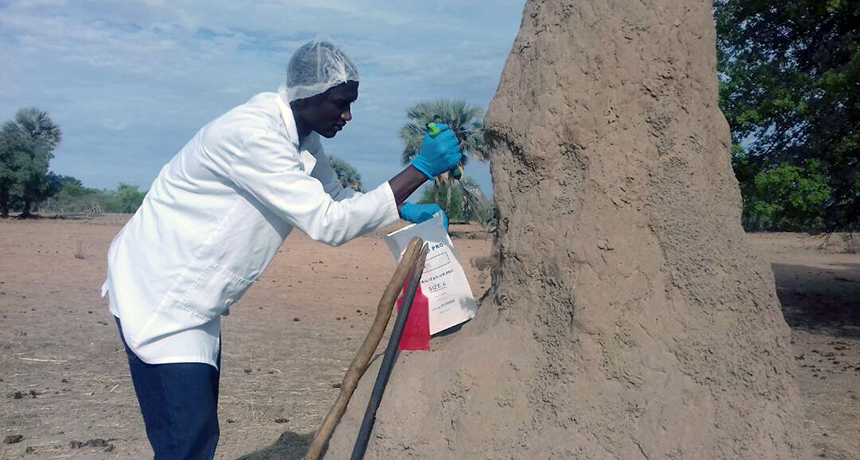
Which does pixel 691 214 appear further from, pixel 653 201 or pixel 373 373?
pixel 373 373

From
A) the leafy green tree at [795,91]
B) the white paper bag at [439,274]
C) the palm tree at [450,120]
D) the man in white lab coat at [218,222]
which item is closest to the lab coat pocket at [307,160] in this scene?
the man in white lab coat at [218,222]

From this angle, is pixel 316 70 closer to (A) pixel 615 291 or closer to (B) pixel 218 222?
(B) pixel 218 222

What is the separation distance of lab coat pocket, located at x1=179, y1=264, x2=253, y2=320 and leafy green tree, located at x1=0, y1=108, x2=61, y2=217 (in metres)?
27.8

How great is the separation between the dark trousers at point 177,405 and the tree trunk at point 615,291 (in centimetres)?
53

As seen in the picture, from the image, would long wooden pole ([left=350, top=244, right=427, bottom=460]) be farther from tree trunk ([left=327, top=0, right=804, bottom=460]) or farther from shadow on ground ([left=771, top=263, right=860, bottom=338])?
shadow on ground ([left=771, top=263, right=860, bottom=338])

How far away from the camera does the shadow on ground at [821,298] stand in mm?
9195

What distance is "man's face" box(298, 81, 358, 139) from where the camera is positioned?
3.05 metres

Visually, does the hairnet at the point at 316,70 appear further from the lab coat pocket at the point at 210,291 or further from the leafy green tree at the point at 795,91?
the leafy green tree at the point at 795,91

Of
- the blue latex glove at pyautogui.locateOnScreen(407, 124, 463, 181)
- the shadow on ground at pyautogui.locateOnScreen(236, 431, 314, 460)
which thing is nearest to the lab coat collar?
the blue latex glove at pyautogui.locateOnScreen(407, 124, 463, 181)

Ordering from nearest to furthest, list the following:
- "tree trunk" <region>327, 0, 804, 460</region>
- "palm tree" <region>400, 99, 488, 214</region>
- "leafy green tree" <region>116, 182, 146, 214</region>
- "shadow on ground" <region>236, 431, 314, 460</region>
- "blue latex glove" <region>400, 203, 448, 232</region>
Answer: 1. "tree trunk" <region>327, 0, 804, 460</region>
2. "blue latex glove" <region>400, 203, 448, 232</region>
3. "shadow on ground" <region>236, 431, 314, 460</region>
4. "palm tree" <region>400, 99, 488, 214</region>
5. "leafy green tree" <region>116, 182, 146, 214</region>

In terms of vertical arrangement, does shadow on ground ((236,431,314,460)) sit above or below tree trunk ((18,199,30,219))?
below

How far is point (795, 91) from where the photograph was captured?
25.8 feet

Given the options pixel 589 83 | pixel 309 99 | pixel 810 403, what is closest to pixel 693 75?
pixel 589 83

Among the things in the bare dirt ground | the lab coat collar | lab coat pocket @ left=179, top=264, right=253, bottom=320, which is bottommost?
the bare dirt ground
